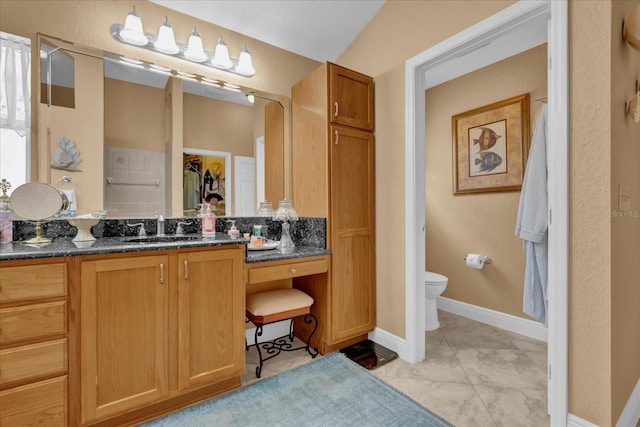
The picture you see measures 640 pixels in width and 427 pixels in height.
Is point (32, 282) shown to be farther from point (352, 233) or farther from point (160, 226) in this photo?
point (352, 233)

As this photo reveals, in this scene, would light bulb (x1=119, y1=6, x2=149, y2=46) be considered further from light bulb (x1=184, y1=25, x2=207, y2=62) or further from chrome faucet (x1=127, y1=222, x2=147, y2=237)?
chrome faucet (x1=127, y1=222, x2=147, y2=237)

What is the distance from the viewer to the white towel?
186 cm

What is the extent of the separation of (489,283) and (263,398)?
2.30 metres

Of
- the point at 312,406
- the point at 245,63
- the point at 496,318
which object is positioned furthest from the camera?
the point at 496,318

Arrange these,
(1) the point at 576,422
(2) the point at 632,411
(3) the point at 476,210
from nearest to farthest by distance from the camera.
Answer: (1) the point at 576,422 → (2) the point at 632,411 → (3) the point at 476,210

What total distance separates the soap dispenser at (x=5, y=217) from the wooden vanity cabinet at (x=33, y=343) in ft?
1.78

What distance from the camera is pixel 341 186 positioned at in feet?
7.45

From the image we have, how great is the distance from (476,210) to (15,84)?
3.60 m

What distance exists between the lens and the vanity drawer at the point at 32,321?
122 centimetres

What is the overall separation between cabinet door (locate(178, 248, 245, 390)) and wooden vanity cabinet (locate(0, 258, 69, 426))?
1.59 feet

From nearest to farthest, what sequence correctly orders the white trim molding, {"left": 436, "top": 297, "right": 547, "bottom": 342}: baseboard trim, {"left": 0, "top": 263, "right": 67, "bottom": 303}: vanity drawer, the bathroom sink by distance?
1. {"left": 0, "top": 263, "right": 67, "bottom": 303}: vanity drawer
2. the white trim molding
3. the bathroom sink
4. {"left": 436, "top": 297, "right": 547, "bottom": 342}: baseboard trim

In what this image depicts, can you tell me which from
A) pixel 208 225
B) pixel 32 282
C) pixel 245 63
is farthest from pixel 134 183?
pixel 245 63

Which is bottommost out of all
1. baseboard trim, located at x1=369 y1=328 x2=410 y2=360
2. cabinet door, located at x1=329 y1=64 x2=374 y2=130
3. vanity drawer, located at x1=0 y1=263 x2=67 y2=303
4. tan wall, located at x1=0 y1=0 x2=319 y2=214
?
baseboard trim, located at x1=369 y1=328 x2=410 y2=360

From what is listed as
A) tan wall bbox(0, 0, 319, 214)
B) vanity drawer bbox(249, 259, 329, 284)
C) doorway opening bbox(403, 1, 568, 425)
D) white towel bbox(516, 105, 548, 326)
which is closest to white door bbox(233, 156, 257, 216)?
tan wall bbox(0, 0, 319, 214)
